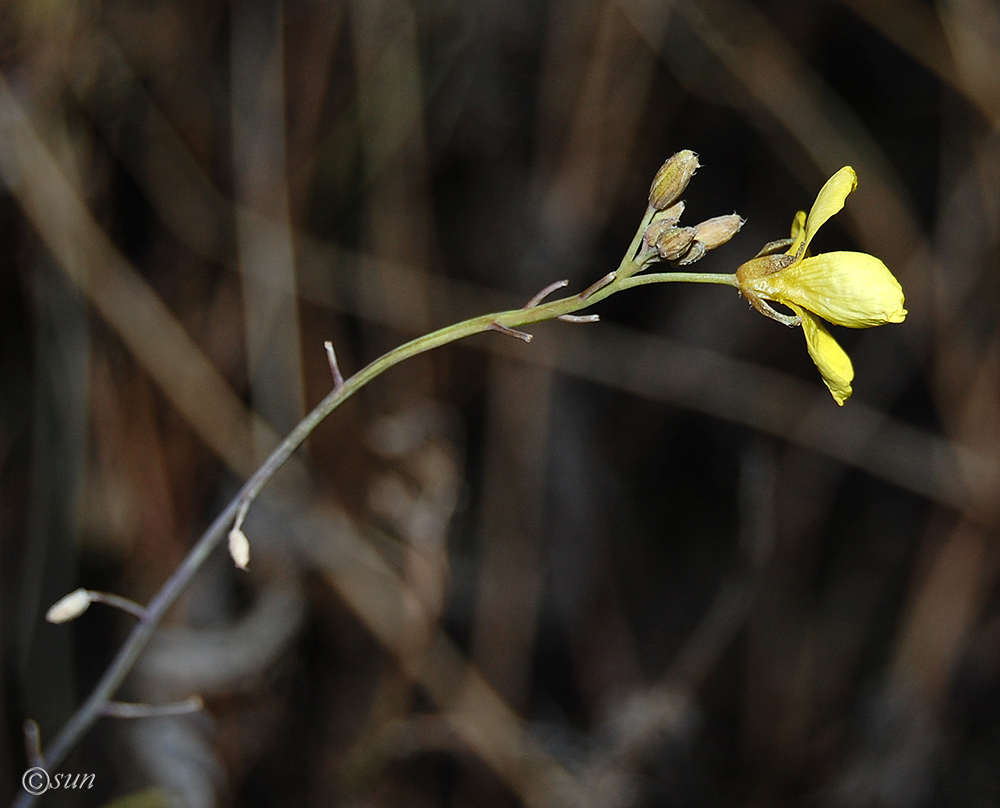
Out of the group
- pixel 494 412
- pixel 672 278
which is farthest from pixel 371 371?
pixel 494 412

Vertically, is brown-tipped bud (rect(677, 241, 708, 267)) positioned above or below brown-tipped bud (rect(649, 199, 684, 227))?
below

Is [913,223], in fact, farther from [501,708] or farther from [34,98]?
[34,98]

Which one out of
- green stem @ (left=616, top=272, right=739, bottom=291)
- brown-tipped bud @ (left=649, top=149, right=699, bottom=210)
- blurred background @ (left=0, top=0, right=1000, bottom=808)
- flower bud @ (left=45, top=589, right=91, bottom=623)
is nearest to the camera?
green stem @ (left=616, top=272, right=739, bottom=291)

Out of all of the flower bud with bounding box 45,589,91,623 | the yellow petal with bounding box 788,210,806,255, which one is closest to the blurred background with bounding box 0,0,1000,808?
the flower bud with bounding box 45,589,91,623

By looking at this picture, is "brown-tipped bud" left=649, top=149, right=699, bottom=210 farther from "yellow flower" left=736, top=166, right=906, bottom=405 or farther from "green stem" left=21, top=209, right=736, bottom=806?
"yellow flower" left=736, top=166, right=906, bottom=405

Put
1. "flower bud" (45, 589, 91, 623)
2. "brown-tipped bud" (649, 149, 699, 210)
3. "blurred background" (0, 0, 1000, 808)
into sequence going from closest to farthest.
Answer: "brown-tipped bud" (649, 149, 699, 210)
"flower bud" (45, 589, 91, 623)
"blurred background" (0, 0, 1000, 808)

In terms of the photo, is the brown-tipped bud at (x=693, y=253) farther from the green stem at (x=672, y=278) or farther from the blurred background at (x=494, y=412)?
the blurred background at (x=494, y=412)
